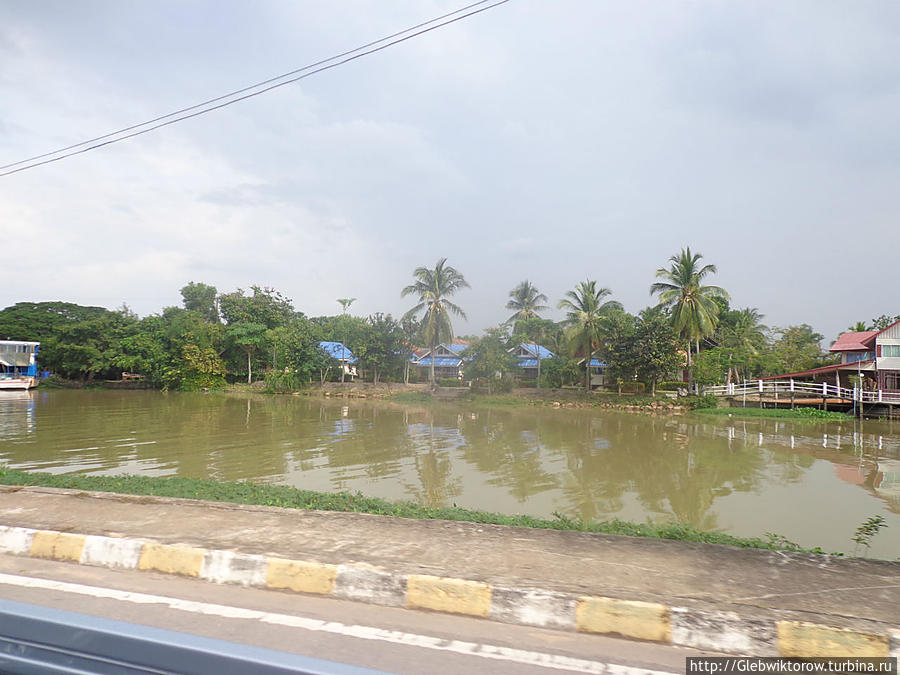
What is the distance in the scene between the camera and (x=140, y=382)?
4119 centimetres

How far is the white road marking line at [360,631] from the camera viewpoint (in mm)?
2729

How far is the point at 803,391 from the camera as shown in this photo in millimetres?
26766

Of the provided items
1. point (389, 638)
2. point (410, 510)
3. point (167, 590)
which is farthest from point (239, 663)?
point (410, 510)

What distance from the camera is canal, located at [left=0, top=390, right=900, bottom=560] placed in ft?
28.5

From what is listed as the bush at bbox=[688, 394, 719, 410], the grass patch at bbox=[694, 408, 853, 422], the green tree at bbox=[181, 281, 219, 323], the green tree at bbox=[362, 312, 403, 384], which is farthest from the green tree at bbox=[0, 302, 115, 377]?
the grass patch at bbox=[694, 408, 853, 422]

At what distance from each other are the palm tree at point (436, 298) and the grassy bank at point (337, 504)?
28418mm

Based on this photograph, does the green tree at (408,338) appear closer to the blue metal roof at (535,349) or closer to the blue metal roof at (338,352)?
the blue metal roof at (338,352)

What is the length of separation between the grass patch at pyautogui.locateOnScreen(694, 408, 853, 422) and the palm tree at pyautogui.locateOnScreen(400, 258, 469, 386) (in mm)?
17284

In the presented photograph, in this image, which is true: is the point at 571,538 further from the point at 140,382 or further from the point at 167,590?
the point at 140,382

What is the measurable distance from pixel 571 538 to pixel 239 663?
3873 mm

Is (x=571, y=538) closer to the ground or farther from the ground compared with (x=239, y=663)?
closer to the ground

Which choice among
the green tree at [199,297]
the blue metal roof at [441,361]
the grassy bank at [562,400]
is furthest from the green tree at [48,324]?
the grassy bank at [562,400]

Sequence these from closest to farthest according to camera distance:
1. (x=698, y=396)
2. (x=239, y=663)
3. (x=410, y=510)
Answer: (x=239, y=663) → (x=410, y=510) → (x=698, y=396)

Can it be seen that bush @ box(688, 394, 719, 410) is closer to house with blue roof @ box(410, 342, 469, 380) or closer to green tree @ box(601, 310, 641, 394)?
green tree @ box(601, 310, 641, 394)
